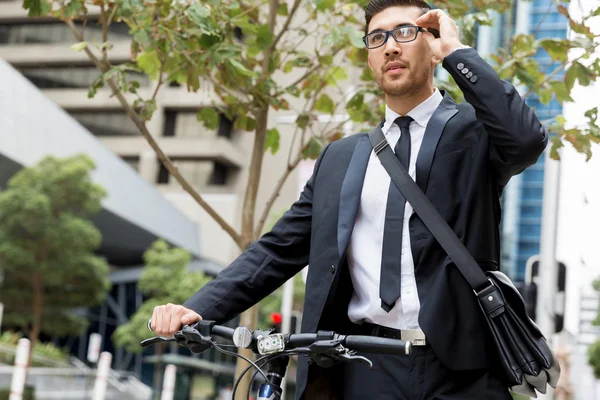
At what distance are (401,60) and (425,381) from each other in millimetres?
849

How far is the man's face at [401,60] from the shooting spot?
7.89 ft

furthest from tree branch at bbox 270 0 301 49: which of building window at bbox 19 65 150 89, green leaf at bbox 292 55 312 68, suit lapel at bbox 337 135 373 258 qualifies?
building window at bbox 19 65 150 89

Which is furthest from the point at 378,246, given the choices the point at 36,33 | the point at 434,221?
the point at 36,33

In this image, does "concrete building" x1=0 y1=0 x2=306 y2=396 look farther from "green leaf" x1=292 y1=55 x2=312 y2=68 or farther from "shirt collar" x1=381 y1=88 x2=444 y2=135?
"shirt collar" x1=381 y1=88 x2=444 y2=135

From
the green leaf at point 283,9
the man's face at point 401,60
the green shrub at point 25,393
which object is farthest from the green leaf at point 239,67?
the green shrub at point 25,393

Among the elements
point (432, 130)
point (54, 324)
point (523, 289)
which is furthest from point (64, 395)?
point (432, 130)

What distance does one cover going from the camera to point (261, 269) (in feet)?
8.49

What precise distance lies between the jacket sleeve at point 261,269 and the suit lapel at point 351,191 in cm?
19

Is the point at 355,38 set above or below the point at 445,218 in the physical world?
above

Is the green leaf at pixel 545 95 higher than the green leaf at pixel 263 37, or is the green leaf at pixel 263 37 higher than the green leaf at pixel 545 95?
the green leaf at pixel 263 37

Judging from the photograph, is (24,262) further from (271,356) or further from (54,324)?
(271,356)

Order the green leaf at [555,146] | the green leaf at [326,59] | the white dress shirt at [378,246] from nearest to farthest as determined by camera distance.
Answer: the white dress shirt at [378,246] → the green leaf at [555,146] → the green leaf at [326,59]

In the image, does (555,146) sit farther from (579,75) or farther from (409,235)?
(409,235)

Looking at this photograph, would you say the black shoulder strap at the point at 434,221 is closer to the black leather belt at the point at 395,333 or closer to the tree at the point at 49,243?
the black leather belt at the point at 395,333
